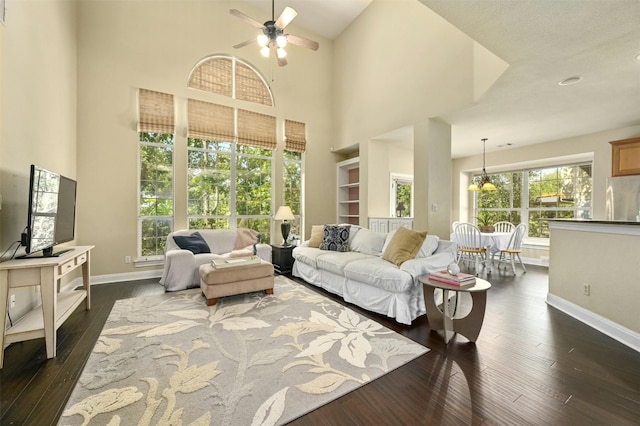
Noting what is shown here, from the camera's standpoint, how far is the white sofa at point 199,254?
12.6ft

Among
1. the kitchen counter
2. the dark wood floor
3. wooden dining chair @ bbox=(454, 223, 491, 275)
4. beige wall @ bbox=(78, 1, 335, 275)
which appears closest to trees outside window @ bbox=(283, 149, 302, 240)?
beige wall @ bbox=(78, 1, 335, 275)

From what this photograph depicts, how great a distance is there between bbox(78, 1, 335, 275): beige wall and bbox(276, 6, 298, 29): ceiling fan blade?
2.31 m

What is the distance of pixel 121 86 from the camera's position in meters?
4.44

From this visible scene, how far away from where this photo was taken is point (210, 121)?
5.10 meters

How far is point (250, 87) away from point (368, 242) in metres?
4.14

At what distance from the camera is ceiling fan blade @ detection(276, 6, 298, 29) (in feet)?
10.5

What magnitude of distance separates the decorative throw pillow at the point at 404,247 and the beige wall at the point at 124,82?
3.77 meters

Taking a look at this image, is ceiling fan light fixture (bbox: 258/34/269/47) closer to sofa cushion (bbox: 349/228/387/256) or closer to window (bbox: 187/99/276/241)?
window (bbox: 187/99/276/241)

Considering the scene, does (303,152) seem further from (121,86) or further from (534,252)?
(534,252)

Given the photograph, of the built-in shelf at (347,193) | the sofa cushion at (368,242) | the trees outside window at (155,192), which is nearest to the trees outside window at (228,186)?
the trees outside window at (155,192)

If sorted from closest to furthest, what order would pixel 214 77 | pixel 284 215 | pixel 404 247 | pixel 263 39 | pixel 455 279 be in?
1. pixel 455 279
2. pixel 404 247
3. pixel 263 39
4. pixel 284 215
5. pixel 214 77

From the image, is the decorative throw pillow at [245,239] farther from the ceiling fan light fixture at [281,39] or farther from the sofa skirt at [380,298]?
the ceiling fan light fixture at [281,39]

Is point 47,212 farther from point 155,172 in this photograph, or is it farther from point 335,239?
point 335,239

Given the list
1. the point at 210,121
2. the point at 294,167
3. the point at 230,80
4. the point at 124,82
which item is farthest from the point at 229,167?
the point at 124,82
